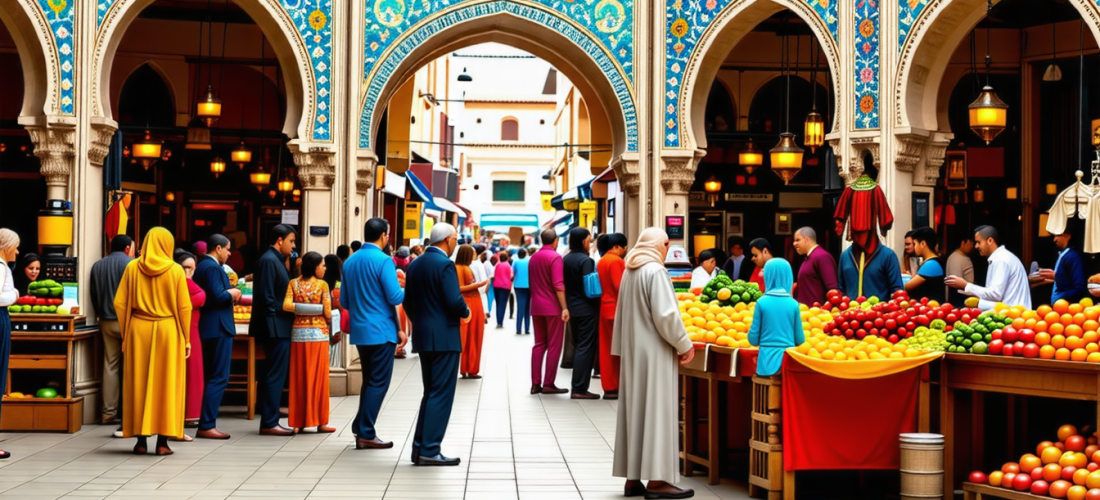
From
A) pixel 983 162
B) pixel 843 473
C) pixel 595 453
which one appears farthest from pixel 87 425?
pixel 983 162

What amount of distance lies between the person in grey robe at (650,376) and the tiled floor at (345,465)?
12.1 inches

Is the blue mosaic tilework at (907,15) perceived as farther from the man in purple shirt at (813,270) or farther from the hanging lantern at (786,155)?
the man in purple shirt at (813,270)

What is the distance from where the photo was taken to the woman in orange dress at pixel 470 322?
14.5 metres

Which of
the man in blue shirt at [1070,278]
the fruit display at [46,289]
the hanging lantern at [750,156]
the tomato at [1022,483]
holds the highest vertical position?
the hanging lantern at [750,156]

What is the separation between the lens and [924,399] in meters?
7.50

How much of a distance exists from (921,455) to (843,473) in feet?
2.74

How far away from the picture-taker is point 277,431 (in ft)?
33.2

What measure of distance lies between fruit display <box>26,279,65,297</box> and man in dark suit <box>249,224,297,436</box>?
6.16ft

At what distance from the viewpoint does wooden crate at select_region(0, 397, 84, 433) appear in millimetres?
10227

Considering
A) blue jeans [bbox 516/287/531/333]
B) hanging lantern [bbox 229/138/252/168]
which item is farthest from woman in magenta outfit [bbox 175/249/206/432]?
blue jeans [bbox 516/287/531/333]

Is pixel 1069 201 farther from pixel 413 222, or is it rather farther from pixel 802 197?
pixel 413 222

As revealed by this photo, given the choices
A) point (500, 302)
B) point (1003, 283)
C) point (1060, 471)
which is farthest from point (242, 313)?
point (500, 302)

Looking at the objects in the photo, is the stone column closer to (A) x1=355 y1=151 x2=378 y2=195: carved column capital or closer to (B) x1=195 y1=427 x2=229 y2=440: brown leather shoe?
(A) x1=355 y1=151 x2=378 y2=195: carved column capital

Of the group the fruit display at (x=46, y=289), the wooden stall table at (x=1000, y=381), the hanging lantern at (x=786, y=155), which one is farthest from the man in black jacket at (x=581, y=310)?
the wooden stall table at (x=1000, y=381)
